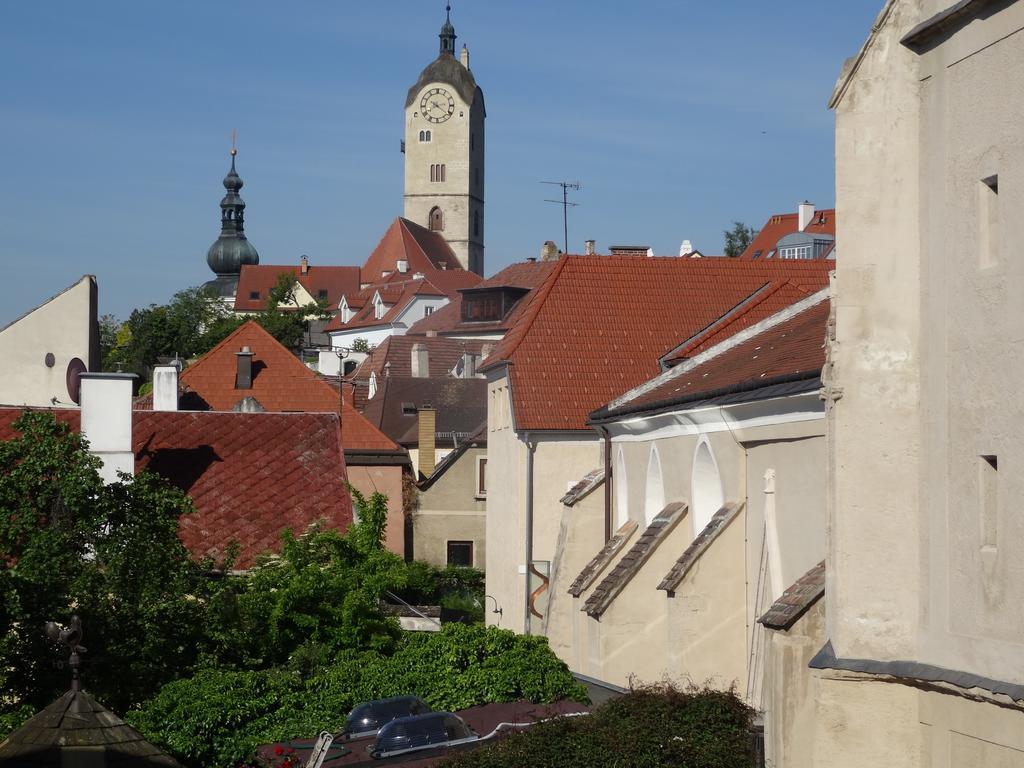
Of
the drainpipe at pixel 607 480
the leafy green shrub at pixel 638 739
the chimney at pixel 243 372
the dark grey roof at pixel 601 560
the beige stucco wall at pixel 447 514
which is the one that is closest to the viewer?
the leafy green shrub at pixel 638 739

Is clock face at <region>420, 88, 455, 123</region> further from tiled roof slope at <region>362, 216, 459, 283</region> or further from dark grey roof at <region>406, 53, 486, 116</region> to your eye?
tiled roof slope at <region>362, 216, 459, 283</region>

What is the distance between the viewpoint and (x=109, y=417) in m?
24.5

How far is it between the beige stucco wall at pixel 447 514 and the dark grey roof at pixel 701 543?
32099 mm

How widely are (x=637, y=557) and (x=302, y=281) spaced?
140 metres

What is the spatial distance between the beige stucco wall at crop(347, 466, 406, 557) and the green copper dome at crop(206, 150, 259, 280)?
428 feet

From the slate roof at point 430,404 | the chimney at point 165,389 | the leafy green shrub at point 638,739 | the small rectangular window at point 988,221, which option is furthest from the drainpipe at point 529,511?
the slate roof at point 430,404

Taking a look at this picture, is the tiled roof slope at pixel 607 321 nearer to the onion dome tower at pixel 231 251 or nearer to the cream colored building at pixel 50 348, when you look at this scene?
the cream colored building at pixel 50 348

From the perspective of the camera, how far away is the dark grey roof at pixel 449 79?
554ft

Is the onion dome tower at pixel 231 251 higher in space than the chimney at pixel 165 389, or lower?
higher

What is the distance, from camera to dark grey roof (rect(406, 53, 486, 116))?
169000 mm

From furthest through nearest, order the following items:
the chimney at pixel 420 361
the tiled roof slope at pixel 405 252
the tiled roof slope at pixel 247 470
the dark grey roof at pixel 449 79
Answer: the dark grey roof at pixel 449 79
the tiled roof slope at pixel 405 252
the chimney at pixel 420 361
the tiled roof slope at pixel 247 470

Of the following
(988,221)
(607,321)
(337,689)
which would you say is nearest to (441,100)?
(607,321)

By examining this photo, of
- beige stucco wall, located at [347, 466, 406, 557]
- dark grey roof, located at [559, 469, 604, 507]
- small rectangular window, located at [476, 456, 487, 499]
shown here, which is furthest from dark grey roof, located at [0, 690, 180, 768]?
small rectangular window, located at [476, 456, 487, 499]

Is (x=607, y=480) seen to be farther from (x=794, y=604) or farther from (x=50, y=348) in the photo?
(x=794, y=604)
